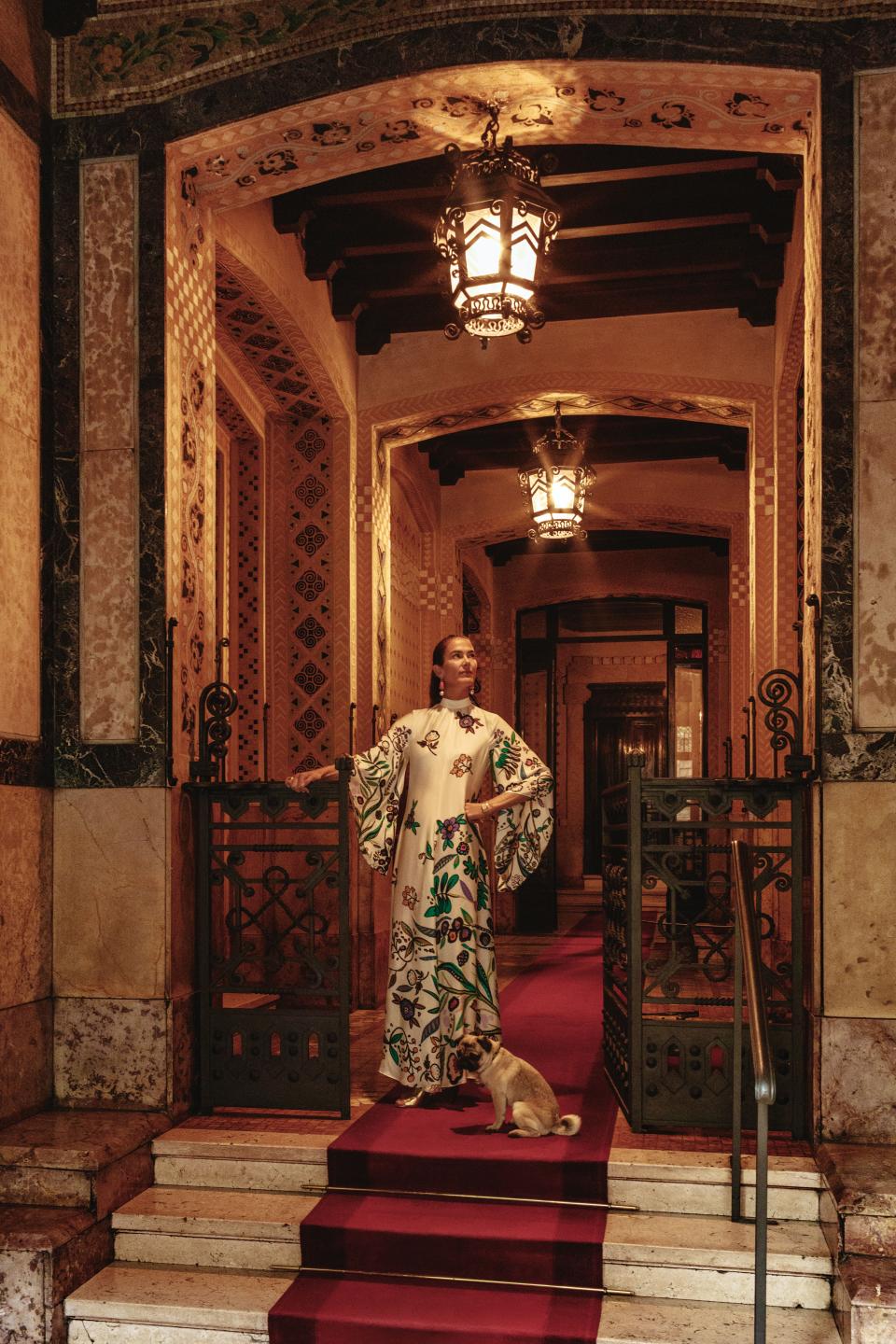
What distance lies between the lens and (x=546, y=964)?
10.9 metres

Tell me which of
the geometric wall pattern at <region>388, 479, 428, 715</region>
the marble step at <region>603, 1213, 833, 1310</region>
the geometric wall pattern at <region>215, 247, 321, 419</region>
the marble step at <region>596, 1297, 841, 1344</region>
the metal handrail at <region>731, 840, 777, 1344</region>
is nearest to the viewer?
the metal handrail at <region>731, 840, 777, 1344</region>

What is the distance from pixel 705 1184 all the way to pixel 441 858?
1737mm

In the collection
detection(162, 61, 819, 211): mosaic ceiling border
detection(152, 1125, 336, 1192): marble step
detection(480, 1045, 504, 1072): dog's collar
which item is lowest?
detection(152, 1125, 336, 1192): marble step

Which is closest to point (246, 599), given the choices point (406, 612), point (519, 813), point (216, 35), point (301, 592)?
point (301, 592)

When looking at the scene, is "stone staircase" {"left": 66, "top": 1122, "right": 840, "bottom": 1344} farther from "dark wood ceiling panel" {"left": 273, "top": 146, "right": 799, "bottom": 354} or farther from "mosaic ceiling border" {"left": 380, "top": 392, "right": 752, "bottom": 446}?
"mosaic ceiling border" {"left": 380, "top": 392, "right": 752, "bottom": 446}

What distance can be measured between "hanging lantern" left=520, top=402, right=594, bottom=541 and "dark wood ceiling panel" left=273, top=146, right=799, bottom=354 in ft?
2.92

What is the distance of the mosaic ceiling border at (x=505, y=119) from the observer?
528 centimetres

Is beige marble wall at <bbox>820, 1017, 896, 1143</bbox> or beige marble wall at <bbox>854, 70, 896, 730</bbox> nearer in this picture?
beige marble wall at <bbox>820, 1017, 896, 1143</bbox>

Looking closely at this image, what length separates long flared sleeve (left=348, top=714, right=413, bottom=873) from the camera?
5.76 metres

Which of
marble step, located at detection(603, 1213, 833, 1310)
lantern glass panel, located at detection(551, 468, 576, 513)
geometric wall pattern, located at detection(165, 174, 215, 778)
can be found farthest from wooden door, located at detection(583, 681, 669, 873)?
marble step, located at detection(603, 1213, 833, 1310)

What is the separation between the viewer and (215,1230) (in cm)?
462

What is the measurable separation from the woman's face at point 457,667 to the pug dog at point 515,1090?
1.57 meters

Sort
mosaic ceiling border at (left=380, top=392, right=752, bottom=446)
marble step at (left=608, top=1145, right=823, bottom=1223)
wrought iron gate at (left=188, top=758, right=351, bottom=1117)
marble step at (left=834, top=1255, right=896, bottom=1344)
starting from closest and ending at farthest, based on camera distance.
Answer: marble step at (left=834, top=1255, right=896, bottom=1344) < marble step at (left=608, top=1145, right=823, bottom=1223) < wrought iron gate at (left=188, top=758, right=351, bottom=1117) < mosaic ceiling border at (left=380, top=392, right=752, bottom=446)

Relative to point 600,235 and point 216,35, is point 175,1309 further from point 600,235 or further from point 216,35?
point 600,235
